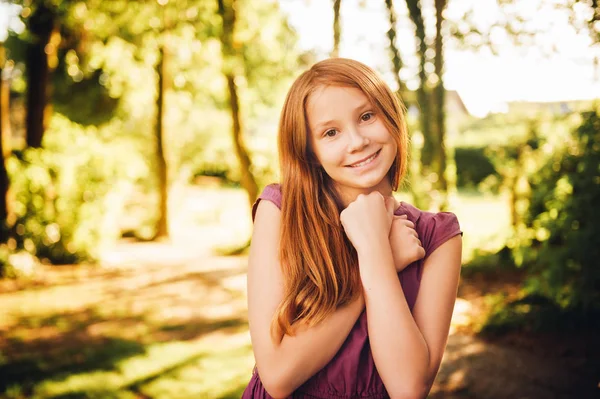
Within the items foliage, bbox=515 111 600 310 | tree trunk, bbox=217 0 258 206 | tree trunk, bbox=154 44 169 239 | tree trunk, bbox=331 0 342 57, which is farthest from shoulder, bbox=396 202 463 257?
tree trunk, bbox=154 44 169 239

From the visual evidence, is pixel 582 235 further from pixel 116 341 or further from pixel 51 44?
pixel 51 44

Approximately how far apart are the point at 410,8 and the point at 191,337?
5.73 meters

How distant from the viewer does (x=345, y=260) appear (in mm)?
1553

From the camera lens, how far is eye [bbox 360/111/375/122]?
156cm

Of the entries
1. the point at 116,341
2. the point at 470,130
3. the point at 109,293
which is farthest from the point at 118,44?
the point at 470,130

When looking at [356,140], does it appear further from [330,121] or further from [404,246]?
[404,246]

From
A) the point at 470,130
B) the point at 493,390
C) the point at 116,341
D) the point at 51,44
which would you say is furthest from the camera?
the point at 470,130

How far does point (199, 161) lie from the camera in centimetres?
1608

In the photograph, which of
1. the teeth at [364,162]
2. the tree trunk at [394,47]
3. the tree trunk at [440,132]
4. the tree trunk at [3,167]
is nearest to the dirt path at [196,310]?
the tree trunk at [3,167]

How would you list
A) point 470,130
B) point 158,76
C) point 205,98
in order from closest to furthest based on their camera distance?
point 158,76
point 205,98
point 470,130

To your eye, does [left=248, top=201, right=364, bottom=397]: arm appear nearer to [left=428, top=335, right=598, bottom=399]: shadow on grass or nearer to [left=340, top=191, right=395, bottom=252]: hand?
[left=340, top=191, right=395, bottom=252]: hand

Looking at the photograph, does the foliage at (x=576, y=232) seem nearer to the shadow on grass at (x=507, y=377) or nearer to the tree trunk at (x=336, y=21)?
the shadow on grass at (x=507, y=377)

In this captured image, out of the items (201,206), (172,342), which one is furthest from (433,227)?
(201,206)

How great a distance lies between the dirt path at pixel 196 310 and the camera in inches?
164
